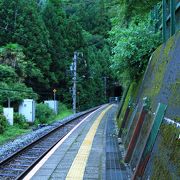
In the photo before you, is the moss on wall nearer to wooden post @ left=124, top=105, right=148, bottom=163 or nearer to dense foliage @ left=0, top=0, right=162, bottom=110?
wooden post @ left=124, top=105, right=148, bottom=163

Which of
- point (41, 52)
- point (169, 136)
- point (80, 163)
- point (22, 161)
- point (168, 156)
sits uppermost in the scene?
point (41, 52)

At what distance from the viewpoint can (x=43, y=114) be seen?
138ft

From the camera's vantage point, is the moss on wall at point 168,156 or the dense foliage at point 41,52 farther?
the dense foliage at point 41,52

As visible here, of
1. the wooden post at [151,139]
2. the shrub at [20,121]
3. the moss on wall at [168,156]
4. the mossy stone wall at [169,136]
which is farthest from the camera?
the shrub at [20,121]

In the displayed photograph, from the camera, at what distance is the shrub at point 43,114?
40.7 metres

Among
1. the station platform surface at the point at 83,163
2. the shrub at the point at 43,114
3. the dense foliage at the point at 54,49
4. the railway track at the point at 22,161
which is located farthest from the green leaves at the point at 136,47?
the shrub at the point at 43,114

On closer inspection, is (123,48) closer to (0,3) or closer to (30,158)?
(30,158)

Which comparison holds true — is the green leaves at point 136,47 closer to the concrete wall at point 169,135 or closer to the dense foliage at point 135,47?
the dense foliage at point 135,47

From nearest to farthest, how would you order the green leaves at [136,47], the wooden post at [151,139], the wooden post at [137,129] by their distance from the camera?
1. the wooden post at [151,139]
2. the wooden post at [137,129]
3. the green leaves at [136,47]

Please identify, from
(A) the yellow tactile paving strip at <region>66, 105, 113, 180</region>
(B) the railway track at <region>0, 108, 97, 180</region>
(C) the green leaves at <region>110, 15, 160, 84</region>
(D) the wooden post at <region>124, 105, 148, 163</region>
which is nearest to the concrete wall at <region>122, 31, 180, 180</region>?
(D) the wooden post at <region>124, 105, 148, 163</region>

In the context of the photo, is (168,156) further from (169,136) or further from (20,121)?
(20,121)

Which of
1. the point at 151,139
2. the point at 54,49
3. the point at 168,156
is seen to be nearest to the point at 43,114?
the point at 54,49

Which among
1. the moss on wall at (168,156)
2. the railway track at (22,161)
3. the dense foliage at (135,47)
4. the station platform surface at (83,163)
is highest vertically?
the dense foliage at (135,47)

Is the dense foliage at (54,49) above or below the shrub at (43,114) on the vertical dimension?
above
